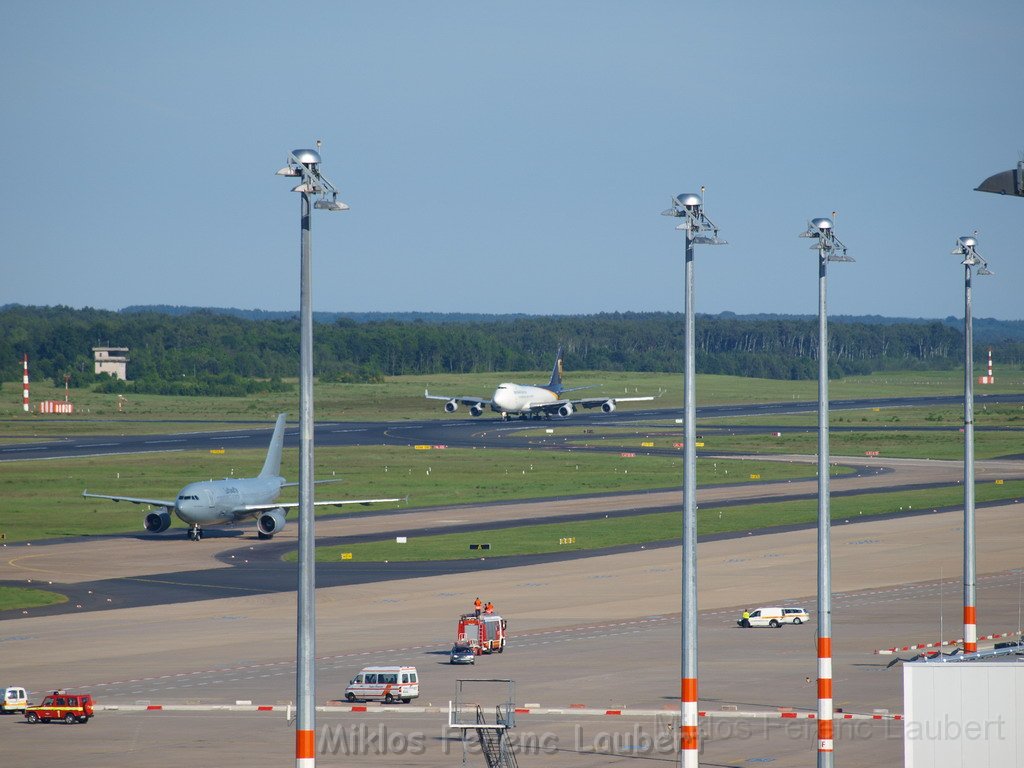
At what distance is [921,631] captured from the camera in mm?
61719

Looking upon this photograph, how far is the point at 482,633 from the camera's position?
5681 centimetres

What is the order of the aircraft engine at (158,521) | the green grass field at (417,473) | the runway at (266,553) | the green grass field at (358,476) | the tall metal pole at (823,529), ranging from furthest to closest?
the green grass field at (417,473) → the green grass field at (358,476) → the aircraft engine at (158,521) → the runway at (266,553) → the tall metal pole at (823,529)

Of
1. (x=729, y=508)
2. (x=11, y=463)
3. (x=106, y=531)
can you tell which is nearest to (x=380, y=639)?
(x=106, y=531)

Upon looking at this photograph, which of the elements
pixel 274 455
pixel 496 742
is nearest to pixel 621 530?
pixel 274 455

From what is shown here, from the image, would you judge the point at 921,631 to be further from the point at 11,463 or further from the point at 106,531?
the point at 11,463

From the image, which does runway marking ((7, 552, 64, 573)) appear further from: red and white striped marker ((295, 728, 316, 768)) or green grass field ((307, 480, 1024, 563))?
red and white striped marker ((295, 728, 316, 768))

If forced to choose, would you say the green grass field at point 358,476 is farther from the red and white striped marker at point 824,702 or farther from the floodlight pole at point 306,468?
the floodlight pole at point 306,468

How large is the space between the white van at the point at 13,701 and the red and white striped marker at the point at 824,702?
2451 cm

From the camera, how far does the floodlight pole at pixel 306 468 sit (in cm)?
2491

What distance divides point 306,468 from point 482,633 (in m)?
32.4

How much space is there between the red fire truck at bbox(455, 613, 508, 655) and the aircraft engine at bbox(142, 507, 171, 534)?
4078 cm

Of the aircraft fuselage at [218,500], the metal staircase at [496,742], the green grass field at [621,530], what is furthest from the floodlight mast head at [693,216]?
the aircraft fuselage at [218,500]

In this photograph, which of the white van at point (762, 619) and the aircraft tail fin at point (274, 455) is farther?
the aircraft tail fin at point (274, 455)

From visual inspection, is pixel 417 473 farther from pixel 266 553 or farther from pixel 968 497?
pixel 968 497
